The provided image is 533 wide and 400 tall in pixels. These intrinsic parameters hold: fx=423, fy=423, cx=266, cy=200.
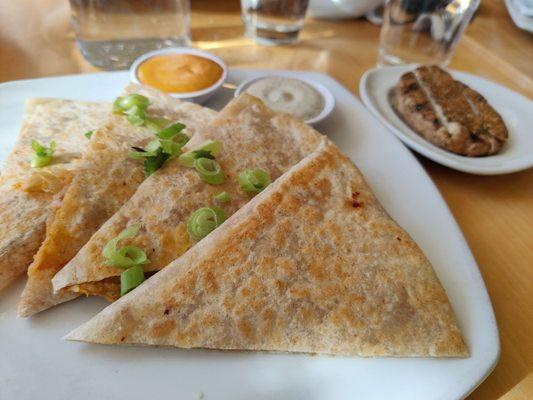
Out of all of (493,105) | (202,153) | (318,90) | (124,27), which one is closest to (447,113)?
(493,105)

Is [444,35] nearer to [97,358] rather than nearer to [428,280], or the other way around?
[428,280]

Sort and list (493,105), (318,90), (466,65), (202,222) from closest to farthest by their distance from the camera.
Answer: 1. (202,222)
2. (318,90)
3. (493,105)
4. (466,65)

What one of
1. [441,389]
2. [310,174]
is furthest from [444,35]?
[441,389]

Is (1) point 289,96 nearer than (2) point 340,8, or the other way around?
(1) point 289,96

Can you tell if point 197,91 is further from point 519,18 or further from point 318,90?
point 519,18

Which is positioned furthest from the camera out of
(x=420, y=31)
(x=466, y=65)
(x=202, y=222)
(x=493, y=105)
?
(x=466, y=65)

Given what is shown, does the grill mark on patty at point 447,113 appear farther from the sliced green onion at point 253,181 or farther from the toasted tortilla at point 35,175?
the toasted tortilla at point 35,175
